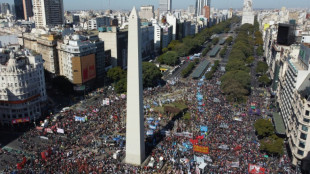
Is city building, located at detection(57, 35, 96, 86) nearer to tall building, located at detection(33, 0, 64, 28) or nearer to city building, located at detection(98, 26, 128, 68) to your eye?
city building, located at detection(98, 26, 128, 68)

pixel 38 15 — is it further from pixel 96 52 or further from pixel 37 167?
pixel 37 167

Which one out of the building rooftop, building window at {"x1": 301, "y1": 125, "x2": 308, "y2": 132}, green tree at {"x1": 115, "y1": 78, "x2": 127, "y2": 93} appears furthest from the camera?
green tree at {"x1": 115, "y1": 78, "x2": 127, "y2": 93}

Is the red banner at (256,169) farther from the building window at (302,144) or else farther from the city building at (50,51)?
the city building at (50,51)

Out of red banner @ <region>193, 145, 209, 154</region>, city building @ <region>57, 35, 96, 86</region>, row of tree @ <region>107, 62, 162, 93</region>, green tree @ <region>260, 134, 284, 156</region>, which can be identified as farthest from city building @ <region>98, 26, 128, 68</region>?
green tree @ <region>260, 134, 284, 156</region>

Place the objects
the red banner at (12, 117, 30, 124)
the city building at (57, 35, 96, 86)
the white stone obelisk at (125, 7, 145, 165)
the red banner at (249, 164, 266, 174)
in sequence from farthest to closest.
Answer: the city building at (57, 35, 96, 86) < the red banner at (12, 117, 30, 124) < the red banner at (249, 164, 266, 174) < the white stone obelisk at (125, 7, 145, 165)

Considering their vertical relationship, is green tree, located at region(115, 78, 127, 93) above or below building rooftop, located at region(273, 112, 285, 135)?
above

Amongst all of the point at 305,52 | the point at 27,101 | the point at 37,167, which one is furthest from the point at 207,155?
the point at 27,101
